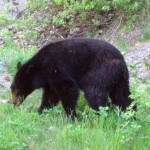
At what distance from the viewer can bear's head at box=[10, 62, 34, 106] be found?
24.7ft

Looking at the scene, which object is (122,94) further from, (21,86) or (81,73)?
(21,86)

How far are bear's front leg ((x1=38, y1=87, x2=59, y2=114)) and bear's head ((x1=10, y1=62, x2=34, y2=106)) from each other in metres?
0.32

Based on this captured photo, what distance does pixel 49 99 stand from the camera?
742 centimetres

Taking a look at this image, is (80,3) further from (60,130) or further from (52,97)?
(60,130)

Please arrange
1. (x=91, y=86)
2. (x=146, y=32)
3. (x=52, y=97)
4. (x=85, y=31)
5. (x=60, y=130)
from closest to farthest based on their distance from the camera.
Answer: (x=60, y=130)
(x=91, y=86)
(x=52, y=97)
(x=146, y=32)
(x=85, y=31)

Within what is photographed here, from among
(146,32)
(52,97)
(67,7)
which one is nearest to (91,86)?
(52,97)

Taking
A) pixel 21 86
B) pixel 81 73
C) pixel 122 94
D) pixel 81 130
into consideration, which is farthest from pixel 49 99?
pixel 81 130

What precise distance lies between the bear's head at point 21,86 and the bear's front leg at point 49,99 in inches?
12.5

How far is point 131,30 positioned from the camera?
12.2 meters

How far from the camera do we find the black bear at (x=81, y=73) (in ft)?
21.5

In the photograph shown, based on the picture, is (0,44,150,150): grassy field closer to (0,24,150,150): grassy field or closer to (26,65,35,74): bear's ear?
(0,24,150,150): grassy field

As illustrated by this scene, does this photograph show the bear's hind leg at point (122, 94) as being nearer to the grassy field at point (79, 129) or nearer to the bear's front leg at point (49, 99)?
the grassy field at point (79, 129)

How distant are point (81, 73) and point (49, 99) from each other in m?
0.90

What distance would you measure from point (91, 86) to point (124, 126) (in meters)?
1.60
